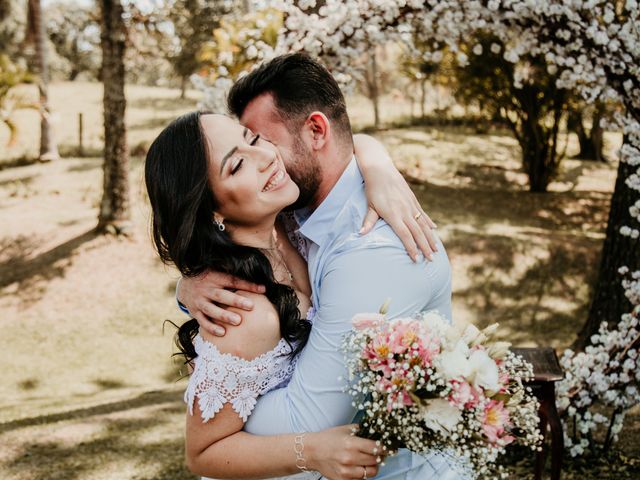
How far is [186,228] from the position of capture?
2.23m

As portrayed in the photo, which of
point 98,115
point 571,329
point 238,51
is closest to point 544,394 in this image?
point 238,51

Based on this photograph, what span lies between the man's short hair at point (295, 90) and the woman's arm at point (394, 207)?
17 centimetres

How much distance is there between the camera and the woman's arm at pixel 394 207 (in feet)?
7.13

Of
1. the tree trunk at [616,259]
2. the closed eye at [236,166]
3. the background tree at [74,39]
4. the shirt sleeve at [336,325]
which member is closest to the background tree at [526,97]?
the tree trunk at [616,259]

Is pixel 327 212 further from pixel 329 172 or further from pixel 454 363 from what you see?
pixel 454 363

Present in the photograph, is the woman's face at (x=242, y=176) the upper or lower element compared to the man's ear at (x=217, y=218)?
upper

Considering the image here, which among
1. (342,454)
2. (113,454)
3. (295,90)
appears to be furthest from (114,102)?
(342,454)

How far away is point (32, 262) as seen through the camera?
10.2 meters

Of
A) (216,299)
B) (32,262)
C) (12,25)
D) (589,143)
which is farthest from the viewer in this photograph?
(12,25)

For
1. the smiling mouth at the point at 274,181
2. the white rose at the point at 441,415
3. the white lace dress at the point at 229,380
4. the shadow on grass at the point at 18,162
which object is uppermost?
the smiling mouth at the point at 274,181

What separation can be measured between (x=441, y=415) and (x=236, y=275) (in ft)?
2.69

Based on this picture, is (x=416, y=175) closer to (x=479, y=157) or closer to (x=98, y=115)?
(x=479, y=157)

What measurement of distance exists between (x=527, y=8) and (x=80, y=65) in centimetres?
4376

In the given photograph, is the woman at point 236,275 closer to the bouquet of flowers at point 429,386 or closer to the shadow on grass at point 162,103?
the bouquet of flowers at point 429,386
